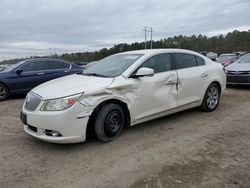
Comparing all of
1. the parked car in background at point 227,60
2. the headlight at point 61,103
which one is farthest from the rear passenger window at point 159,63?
the parked car in background at point 227,60

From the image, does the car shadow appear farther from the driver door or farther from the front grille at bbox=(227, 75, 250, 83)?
the front grille at bbox=(227, 75, 250, 83)

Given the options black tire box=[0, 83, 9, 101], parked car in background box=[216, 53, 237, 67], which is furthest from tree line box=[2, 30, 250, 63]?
black tire box=[0, 83, 9, 101]

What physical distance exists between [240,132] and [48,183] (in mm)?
3488

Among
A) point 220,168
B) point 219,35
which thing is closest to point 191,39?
point 219,35

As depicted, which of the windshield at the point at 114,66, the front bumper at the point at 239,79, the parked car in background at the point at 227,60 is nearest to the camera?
the windshield at the point at 114,66

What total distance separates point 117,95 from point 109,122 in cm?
46

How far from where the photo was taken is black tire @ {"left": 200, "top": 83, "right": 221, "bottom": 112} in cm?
644

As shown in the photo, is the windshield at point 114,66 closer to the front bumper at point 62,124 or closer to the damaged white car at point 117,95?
the damaged white car at point 117,95

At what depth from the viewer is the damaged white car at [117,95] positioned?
13.7 ft

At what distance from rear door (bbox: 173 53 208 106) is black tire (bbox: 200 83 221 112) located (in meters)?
0.21

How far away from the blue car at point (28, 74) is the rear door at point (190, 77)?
540cm

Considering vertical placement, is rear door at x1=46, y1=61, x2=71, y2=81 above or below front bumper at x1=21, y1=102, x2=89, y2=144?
above

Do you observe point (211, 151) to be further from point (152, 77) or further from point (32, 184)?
point (32, 184)

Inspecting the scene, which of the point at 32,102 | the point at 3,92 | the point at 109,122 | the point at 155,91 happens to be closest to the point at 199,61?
the point at 155,91
